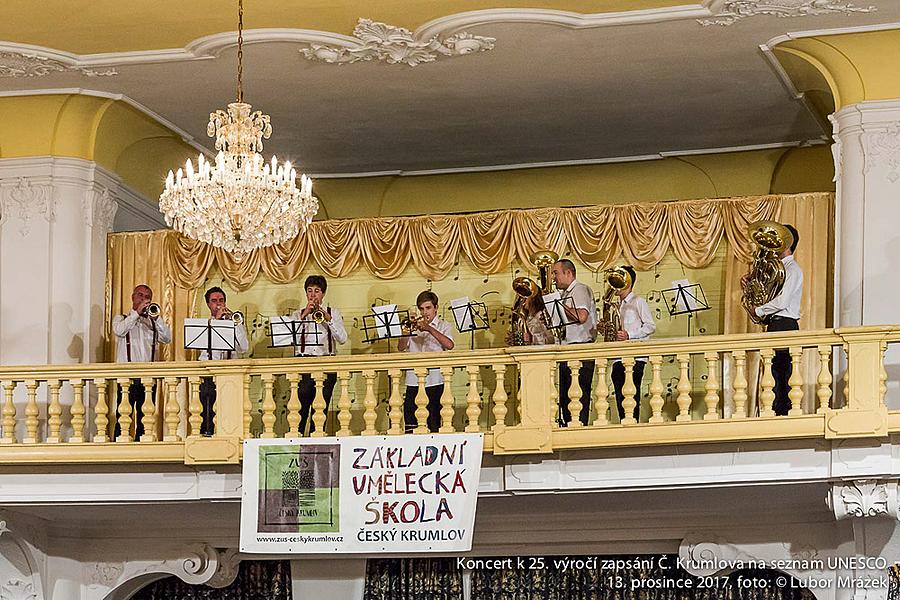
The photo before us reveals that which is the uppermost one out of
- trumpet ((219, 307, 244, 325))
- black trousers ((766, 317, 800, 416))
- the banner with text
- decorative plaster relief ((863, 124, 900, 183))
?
decorative plaster relief ((863, 124, 900, 183))

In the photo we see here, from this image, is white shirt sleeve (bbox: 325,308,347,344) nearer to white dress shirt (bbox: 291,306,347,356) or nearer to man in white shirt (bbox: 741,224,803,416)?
white dress shirt (bbox: 291,306,347,356)

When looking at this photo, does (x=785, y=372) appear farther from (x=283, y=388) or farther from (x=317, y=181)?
(x=317, y=181)

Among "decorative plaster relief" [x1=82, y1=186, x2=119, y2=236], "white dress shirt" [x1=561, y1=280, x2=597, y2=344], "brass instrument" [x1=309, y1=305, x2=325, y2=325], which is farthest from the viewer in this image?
"decorative plaster relief" [x1=82, y1=186, x2=119, y2=236]

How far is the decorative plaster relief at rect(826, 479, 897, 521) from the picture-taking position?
10.4 m

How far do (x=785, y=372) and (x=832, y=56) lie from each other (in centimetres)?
260

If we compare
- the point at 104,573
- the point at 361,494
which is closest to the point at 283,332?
the point at 361,494

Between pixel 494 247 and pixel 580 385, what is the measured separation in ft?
7.05

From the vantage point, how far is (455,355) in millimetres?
11289

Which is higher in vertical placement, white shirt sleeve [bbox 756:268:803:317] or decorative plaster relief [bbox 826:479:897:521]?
white shirt sleeve [bbox 756:268:803:317]

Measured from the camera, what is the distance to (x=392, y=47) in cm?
1219

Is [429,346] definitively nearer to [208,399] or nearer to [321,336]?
[321,336]

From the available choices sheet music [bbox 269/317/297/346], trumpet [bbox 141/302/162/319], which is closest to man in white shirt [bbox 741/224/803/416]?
sheet music [bbox 269/317/297/346]

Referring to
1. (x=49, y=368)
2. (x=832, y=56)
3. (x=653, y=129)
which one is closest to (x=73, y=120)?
(x=49, y=368)

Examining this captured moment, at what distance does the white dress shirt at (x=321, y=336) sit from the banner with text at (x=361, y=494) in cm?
106
